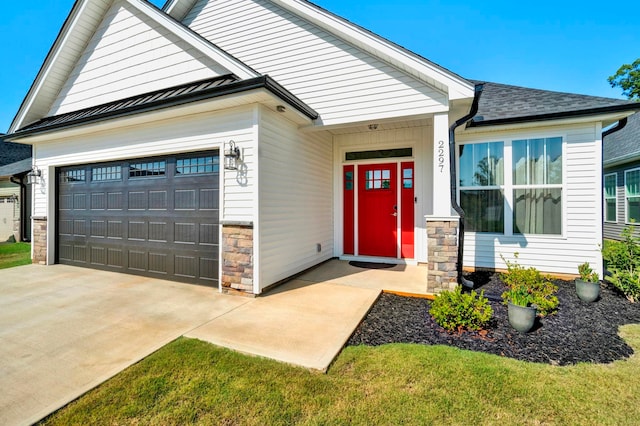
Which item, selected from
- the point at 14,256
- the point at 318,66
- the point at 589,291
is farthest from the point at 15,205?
the point at 589,291

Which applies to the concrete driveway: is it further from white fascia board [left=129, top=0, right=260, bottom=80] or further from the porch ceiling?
the porch ceiling

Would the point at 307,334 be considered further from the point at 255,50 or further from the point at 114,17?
the point at 114,17

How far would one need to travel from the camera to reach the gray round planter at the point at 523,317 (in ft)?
10.2

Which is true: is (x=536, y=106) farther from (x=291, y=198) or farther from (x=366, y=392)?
(x=366, y=392)

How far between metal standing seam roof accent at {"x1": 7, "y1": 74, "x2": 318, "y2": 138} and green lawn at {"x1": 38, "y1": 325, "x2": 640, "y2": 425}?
11.1 ft

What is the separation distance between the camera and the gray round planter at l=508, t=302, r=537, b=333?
10.2ft

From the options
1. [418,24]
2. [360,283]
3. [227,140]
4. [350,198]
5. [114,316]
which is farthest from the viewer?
[418,24]

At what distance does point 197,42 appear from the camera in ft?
15.5

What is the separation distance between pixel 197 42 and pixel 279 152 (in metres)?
2.28

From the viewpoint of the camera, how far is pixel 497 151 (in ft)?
18.5

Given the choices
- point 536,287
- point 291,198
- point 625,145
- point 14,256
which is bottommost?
point 14,256

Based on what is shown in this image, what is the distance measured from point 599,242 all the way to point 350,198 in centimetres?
475

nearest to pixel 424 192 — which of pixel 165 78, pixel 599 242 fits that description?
pixel 599 242

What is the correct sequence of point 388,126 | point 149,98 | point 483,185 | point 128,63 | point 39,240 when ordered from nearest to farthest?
point 149,98
point 128,63
point 483,185
point 388,126
point 39,240
